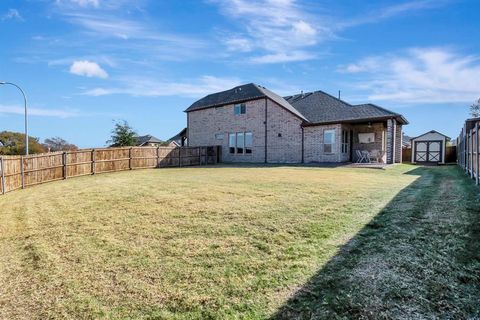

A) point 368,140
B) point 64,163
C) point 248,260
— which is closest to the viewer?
point 248,260

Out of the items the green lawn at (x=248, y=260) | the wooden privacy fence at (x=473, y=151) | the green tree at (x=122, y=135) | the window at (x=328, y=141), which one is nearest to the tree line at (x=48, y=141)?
the green tree at (x=122, y=135)

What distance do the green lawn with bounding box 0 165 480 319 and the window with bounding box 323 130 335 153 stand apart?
12756 millimetres

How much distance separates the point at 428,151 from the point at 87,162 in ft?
89.7

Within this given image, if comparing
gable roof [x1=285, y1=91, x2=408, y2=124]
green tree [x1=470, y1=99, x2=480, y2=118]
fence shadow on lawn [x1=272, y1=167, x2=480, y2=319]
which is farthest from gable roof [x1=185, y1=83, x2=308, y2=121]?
green tree [x1=470, y1=99, x2=480, y2=118]

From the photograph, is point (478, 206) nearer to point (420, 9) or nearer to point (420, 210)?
point (420, 210)

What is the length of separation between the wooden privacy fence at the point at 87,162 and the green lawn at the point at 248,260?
19.4 feet

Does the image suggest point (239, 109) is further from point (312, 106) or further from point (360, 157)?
point (360, 157)

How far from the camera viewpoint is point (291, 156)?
829 inches

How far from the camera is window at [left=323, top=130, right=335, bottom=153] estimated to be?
62.7 ft

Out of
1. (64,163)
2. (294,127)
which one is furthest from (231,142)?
(64,163)

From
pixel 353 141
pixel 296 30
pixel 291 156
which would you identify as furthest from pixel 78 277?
pixel 353 141

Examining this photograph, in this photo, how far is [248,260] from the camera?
3.55 metres

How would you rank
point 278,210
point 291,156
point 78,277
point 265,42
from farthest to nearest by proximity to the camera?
point 291,156 < point 265,42 < point 278,210 < point 78,277

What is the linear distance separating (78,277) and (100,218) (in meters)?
2.54
